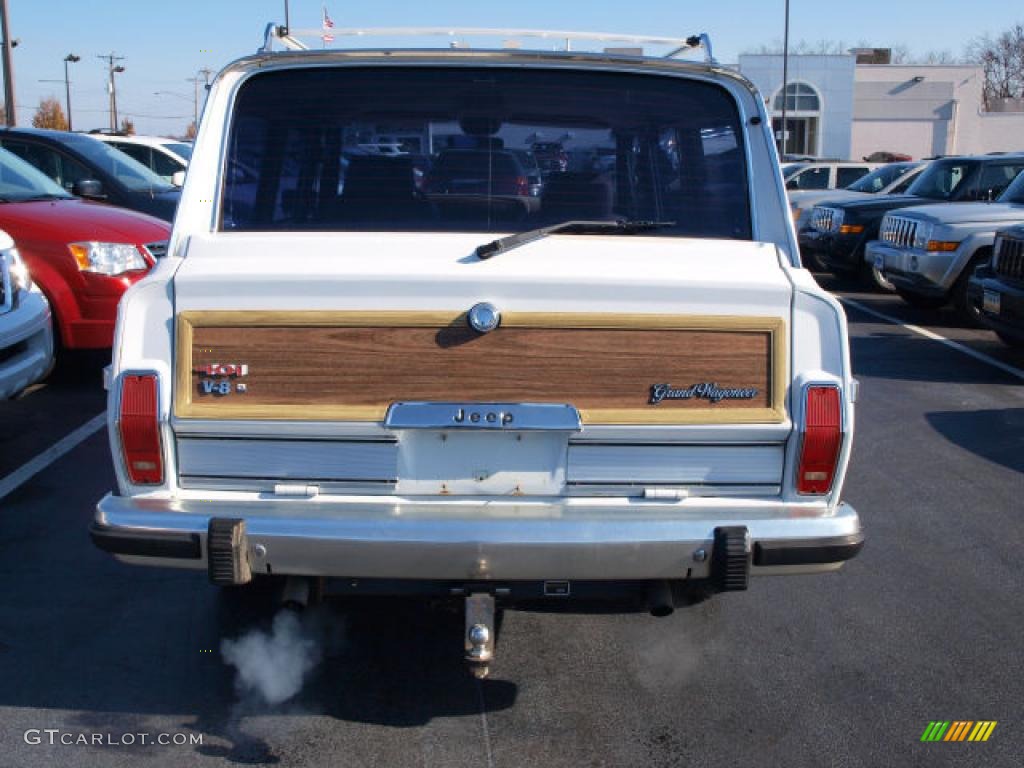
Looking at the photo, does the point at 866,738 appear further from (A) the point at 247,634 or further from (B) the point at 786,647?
(A) the point at 247,634

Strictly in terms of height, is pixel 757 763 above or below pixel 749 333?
below

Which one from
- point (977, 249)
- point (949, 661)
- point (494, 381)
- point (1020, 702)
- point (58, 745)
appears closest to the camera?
point (494, 381)

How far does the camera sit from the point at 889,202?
14.6 metres

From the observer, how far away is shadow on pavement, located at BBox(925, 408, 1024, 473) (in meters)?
6.95

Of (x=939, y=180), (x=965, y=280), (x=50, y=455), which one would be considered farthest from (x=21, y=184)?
(x=939, y=180)

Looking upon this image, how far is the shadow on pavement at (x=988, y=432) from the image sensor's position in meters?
6.95

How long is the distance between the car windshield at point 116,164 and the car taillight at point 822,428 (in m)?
10.0

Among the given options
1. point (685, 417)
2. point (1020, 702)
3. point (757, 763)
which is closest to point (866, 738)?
point (757, 763)

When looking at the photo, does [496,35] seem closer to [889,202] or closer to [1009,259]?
[1009,259]

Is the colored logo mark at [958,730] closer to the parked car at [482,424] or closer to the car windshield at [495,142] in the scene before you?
the parked car at [482,424]

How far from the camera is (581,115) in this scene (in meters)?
3.96

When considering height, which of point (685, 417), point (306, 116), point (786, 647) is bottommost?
point (786, 647)

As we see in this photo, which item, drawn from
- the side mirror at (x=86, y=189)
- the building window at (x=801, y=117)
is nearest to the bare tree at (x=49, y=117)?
the building window at (x=801, y=117)

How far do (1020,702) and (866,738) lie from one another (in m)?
0.65
